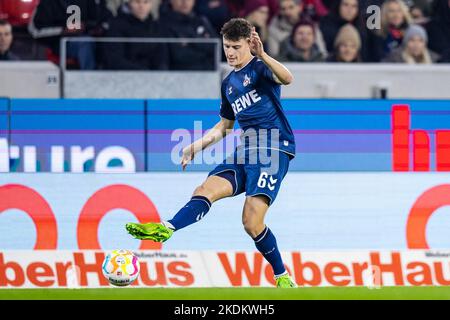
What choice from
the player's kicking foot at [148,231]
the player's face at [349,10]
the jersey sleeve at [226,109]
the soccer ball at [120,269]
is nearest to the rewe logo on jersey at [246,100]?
the jersey sleeve at [226,109]

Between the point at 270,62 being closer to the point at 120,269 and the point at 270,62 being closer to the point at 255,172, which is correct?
the point at 255,172

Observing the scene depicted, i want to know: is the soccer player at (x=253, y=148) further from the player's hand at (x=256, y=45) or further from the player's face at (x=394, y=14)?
the player's face at (x=394, y=14)

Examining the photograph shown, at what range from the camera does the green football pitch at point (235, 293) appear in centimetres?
865

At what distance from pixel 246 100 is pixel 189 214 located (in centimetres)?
93

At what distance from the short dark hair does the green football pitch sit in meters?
1.82

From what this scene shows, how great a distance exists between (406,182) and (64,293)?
296 cm

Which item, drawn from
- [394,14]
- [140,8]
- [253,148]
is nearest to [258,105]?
[253,148]

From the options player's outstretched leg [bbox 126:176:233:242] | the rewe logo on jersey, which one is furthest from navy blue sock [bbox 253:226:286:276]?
the rewe logo on jersey

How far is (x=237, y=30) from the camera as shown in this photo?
8.23 m

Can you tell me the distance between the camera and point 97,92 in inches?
448

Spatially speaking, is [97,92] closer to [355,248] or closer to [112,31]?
[112,31]

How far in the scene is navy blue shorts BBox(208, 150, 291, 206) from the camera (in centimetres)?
835
